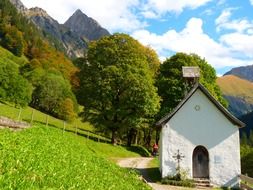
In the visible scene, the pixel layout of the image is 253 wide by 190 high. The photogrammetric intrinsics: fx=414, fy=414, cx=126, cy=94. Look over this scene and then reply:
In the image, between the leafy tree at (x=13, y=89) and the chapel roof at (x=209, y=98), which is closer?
the chapel roof at (x=209, y=98)

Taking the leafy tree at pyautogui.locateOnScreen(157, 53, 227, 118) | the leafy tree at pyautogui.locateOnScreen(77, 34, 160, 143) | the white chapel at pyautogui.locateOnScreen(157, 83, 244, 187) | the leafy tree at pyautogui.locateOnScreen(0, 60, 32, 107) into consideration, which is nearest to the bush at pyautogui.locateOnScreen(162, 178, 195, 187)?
the white chapel at pyautogui.locateOnScreen(157, 83, 244, 187)

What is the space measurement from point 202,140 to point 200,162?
1800 mm

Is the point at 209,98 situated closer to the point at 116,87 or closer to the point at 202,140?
the point at 202,140

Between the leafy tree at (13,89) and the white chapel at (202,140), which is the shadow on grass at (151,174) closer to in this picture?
the white chapel at (202,140)

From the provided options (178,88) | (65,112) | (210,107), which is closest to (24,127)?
(210,107)

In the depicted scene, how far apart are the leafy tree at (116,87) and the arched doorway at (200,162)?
60.3 ft

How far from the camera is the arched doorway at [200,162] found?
31500 mm

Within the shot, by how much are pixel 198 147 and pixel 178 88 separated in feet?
80.3

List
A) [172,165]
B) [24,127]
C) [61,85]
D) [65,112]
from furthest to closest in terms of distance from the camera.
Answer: [61,85] < [65,112] < [172,165] < [24,127]

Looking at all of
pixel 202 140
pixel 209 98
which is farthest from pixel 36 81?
pixel 202 140

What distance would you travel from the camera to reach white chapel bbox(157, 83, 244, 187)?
30938 millimetres

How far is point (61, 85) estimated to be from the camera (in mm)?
85562

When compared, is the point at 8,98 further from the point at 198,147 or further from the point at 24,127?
the point at 24,127

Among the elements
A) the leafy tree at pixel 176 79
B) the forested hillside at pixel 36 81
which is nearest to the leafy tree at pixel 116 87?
the leafy tree at pixel 176 79
